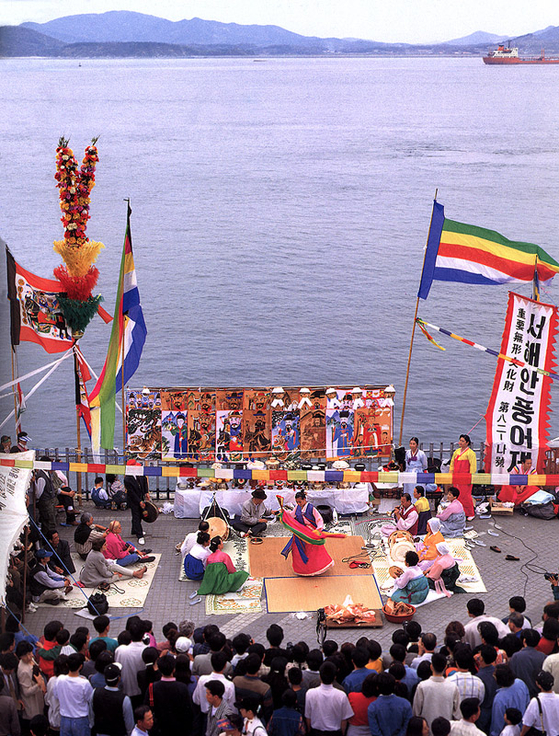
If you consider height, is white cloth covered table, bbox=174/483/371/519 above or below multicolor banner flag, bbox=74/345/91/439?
below

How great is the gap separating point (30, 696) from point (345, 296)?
119 ft

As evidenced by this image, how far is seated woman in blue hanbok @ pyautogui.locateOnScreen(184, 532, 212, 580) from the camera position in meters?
16.1

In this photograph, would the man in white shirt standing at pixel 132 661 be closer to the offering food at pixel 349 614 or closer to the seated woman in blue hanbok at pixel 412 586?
the offering food at pixel 349 614

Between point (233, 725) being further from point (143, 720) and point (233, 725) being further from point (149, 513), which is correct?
point (149, 513)

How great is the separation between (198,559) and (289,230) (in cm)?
4573

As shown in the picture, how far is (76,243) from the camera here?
18688 millimetres

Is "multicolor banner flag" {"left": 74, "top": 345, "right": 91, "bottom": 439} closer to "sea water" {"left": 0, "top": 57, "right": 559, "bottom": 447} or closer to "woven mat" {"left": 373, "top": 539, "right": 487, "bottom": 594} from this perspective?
"sea water" {"left": 0, "top": 57, "right": 559, "bottom": 447}

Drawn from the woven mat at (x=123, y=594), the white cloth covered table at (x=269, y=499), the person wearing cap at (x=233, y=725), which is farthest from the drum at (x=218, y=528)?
the person wearing cap at (x=233, y=725)

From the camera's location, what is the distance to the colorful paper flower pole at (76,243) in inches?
717

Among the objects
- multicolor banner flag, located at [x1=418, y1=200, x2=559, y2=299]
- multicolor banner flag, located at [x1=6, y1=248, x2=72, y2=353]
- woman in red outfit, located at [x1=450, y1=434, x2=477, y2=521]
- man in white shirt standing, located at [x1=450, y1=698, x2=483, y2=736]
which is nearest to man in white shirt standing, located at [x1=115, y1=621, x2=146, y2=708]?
man in white shirt standing, located at [x1=450, y1=698, x2=483, y2=736]

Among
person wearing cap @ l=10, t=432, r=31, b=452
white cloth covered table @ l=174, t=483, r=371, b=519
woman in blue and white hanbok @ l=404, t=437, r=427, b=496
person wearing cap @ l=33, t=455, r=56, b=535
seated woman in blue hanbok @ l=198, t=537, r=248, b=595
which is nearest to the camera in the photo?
seated woman in blue hanbok @ l=198, t=537, r=248, b=595

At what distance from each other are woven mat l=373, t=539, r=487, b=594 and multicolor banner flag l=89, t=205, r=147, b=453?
599cm

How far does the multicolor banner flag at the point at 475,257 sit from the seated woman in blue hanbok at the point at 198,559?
6695 mm

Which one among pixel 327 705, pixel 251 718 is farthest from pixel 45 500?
pixel 327 705
